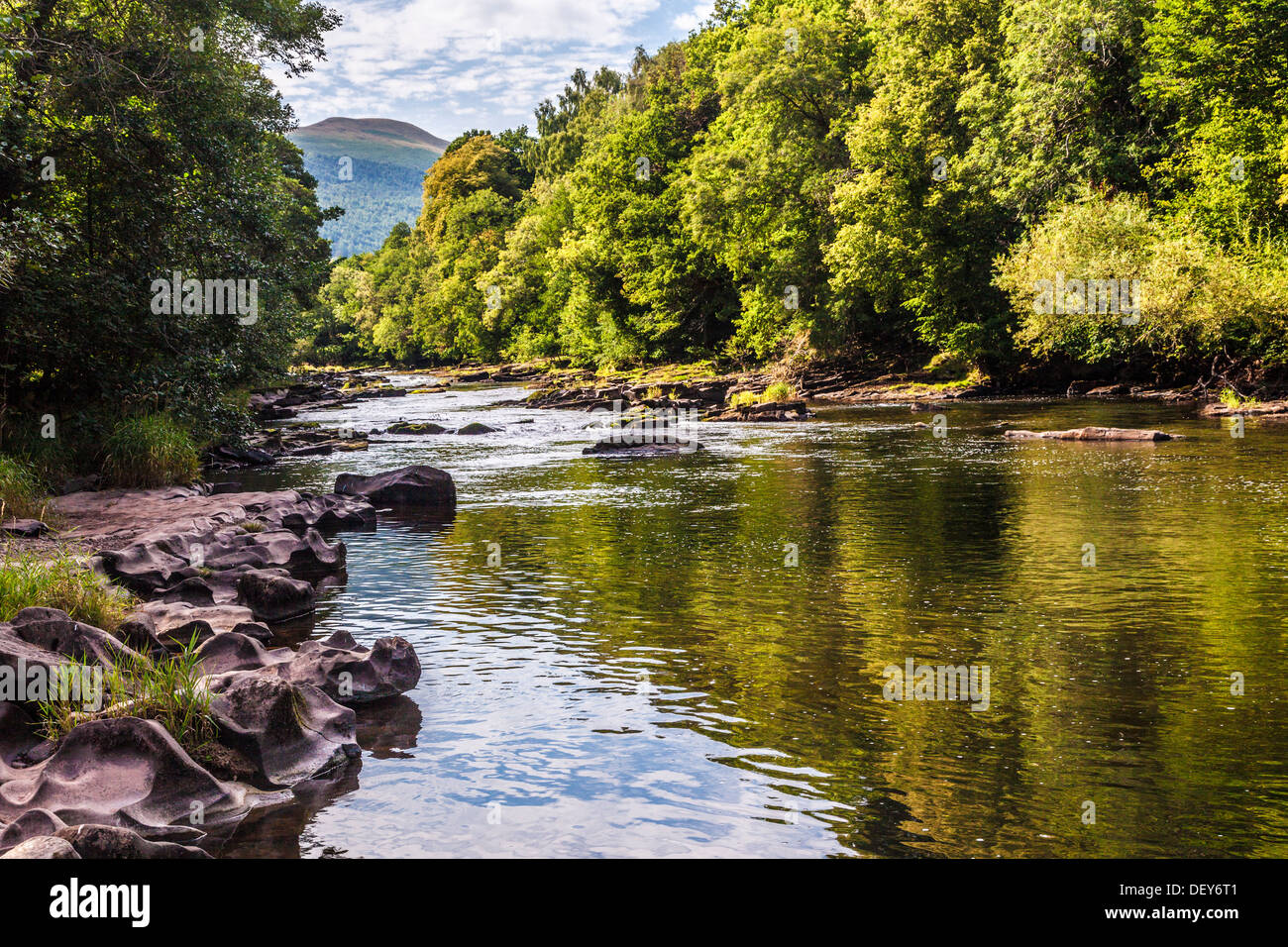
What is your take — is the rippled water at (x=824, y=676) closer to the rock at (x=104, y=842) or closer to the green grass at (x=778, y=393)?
the rock at (x=104, y=842)

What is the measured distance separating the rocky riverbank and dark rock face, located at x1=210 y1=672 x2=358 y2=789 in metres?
0.01

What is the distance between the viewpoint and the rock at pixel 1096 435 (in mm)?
28000

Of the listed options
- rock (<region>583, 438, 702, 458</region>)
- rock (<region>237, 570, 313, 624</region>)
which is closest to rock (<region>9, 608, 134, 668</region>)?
rock (<region>237, 570, 313, 624</region>)

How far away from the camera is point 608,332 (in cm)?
8081

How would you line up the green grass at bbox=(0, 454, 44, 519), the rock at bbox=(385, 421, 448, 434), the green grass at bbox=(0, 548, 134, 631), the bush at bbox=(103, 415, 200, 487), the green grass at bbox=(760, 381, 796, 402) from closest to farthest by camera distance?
the green grass at bbox=(0, 548, 134, 631) → the green grass at bbox=(0, 454, 44, 519) → the bush at bbox=(103, 415, 200, 487) → the rock at bbox=(385, 421, 448, 434) → the green grass at bbox=(760, 381, 796, 402)

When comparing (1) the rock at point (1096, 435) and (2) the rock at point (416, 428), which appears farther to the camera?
(2) the rock at point (416, 428)

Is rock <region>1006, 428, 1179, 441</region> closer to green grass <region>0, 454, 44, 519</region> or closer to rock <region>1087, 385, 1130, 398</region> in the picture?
rock <region>1087, 385, 1130, 398</region>

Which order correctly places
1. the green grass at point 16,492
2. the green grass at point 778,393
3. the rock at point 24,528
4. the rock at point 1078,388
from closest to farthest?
the rock at point 24,528
the green grass at point 16,492
the rock at point 1078,388
the green grass at point 778,393

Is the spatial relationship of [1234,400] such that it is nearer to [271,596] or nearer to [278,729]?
[271,596]

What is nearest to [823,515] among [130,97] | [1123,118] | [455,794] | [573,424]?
[455,794]

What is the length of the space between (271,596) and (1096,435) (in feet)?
82.5

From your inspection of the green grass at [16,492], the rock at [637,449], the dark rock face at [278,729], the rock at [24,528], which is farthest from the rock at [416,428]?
the dark rock face at [278,729]

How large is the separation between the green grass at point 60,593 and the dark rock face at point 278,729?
7.99 ft

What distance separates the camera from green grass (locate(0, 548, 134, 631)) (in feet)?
30.0
